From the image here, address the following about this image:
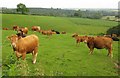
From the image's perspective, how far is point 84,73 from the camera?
39.0 feet

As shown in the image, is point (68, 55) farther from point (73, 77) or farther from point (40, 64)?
point (73, 77)

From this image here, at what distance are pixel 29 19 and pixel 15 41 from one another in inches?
1840

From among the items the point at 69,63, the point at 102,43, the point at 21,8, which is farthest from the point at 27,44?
the point at 21,8

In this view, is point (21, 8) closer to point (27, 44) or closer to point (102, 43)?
point (102, 43)

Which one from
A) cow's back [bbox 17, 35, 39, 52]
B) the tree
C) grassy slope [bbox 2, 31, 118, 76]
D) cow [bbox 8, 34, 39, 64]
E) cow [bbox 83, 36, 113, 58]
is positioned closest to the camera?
grassy slope [bbox 2, 31, 118, 76]

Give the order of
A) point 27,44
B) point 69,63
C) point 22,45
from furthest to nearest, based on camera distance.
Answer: point 69,63 < point 27,44 < point 22,45

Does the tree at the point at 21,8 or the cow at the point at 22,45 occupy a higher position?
the tree at the point at 21,8

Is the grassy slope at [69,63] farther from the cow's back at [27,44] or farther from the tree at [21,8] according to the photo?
the tree at [21,8]

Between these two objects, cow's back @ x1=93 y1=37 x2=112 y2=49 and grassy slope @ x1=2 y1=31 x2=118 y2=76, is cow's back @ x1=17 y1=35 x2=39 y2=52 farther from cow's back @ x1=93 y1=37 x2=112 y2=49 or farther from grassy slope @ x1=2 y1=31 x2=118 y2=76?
cow's back @ x1=93 y1=37 x2=112 y2=49

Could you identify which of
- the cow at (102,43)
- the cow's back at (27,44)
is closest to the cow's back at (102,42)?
the cow at (102,43)

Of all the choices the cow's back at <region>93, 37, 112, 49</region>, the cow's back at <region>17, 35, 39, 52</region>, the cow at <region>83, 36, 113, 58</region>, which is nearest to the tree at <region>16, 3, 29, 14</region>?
the cow at <region>83, 36, 113, 58</region>

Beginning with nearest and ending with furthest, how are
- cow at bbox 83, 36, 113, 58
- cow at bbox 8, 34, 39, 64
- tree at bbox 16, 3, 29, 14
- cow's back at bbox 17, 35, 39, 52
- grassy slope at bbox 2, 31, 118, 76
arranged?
grassy slope at bbox 2, 31, 118, 76
cow at bbox 8, 34, 39, 64
cow's back at bbox 17, 35, 39, 52
cow at bbox 83, 36, 113, 58
tree at bbox 16, 3, 29, 14

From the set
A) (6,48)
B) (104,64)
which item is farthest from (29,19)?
(104,64)

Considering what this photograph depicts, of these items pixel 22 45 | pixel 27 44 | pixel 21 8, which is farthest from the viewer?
pixel 21 8
